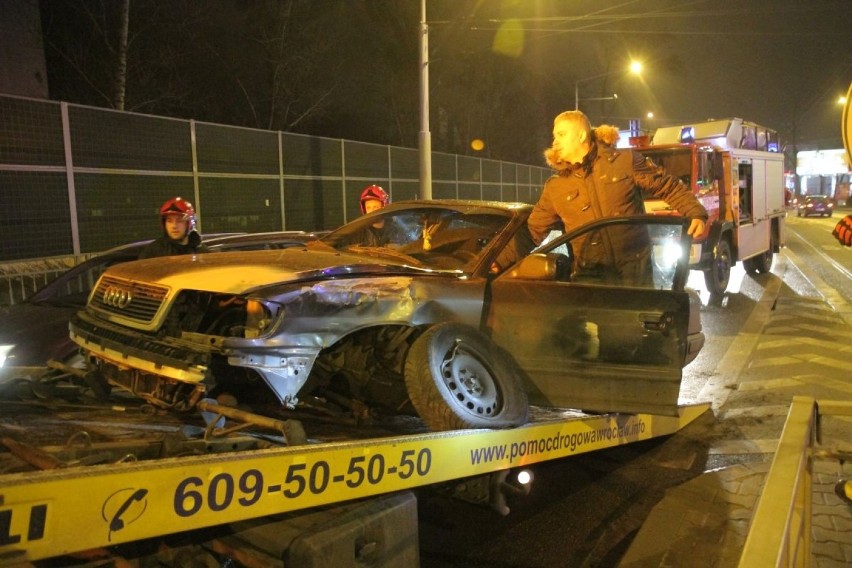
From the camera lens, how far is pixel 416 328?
3.78m

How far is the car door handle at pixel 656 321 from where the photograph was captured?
12.8ft

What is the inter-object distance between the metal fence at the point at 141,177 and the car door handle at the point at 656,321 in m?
7.23

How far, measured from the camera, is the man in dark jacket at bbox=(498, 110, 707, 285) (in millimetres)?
4395

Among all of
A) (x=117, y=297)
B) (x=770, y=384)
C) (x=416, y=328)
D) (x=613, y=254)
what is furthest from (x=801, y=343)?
(x=117, y=297)

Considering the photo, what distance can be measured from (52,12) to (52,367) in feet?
56.6

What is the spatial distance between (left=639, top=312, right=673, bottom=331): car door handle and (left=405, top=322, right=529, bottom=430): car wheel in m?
0.77

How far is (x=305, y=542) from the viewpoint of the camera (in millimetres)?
2395

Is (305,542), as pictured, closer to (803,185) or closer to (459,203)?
(459,203)

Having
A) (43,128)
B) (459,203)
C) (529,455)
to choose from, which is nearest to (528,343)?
(529,455)

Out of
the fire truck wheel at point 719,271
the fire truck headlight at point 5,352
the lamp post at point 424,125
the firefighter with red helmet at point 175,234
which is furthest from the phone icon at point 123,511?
the lamp post at point 424,125

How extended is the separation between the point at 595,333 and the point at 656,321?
337 mm

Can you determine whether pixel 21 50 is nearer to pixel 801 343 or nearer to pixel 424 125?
pixel 424 125

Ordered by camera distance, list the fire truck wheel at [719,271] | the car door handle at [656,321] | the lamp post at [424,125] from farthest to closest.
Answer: the lamp post at [424,125] → the fire truck wheel at [719,271] → the car door handle at [656,321]

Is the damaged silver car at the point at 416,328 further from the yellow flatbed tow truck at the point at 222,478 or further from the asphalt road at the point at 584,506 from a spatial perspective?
the asphalt road at the point at 584,506
